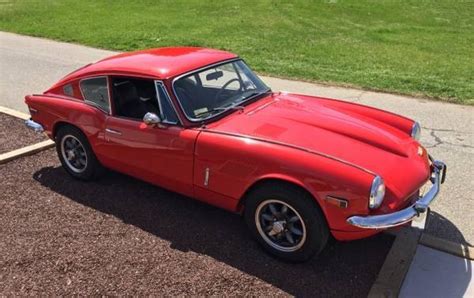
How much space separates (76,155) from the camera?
5.05m

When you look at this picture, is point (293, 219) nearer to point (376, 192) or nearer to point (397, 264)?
point (376, 192)

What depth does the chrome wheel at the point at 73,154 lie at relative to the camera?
16.4 ft

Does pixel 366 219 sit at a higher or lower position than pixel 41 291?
higher

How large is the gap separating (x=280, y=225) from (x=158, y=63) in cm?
195

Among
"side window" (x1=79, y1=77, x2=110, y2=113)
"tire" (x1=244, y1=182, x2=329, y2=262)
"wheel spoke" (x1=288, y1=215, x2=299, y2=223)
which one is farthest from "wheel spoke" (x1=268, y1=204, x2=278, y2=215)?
"side window" (x1=79, y1=77, x2=110, y2=113)

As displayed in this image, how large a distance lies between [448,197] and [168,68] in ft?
10.00

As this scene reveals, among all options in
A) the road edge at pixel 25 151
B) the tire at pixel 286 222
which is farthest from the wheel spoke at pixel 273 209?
the road edge at pixel 25 151

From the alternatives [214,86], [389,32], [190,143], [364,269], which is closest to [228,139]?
[190,143]

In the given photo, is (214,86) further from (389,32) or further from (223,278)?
(389,32)

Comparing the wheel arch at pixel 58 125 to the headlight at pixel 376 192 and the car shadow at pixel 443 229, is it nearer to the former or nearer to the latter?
the headlight at pixel 376 192

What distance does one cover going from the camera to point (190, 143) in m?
3.92

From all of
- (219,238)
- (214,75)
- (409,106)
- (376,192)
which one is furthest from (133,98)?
(409,106)

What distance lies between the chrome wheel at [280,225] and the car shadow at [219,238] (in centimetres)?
15

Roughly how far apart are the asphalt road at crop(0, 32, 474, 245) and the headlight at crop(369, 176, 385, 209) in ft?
3.74
